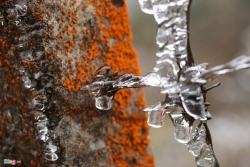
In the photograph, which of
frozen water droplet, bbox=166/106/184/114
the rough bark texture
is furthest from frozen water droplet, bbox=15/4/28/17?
frozen water droplet, bbox=166/106/184/114

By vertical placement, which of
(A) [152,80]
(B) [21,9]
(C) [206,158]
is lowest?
(C) [206,158]

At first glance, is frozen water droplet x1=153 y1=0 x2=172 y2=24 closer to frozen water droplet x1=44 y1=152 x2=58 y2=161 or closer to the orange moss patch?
the orange moss patch

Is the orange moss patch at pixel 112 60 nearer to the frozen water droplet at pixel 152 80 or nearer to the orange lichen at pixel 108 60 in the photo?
the orange lichen at pixel 108 60

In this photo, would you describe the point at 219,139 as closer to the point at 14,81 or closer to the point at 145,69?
the point at 145,69

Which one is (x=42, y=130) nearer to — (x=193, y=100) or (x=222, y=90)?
(x=193, y=100)

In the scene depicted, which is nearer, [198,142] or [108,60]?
[198,142]

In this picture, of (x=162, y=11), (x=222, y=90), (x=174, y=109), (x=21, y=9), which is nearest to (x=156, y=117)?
(x=174, y=109)

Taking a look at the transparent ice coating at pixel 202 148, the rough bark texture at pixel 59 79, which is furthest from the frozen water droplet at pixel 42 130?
the transparent ice coating at pixel 202 148
